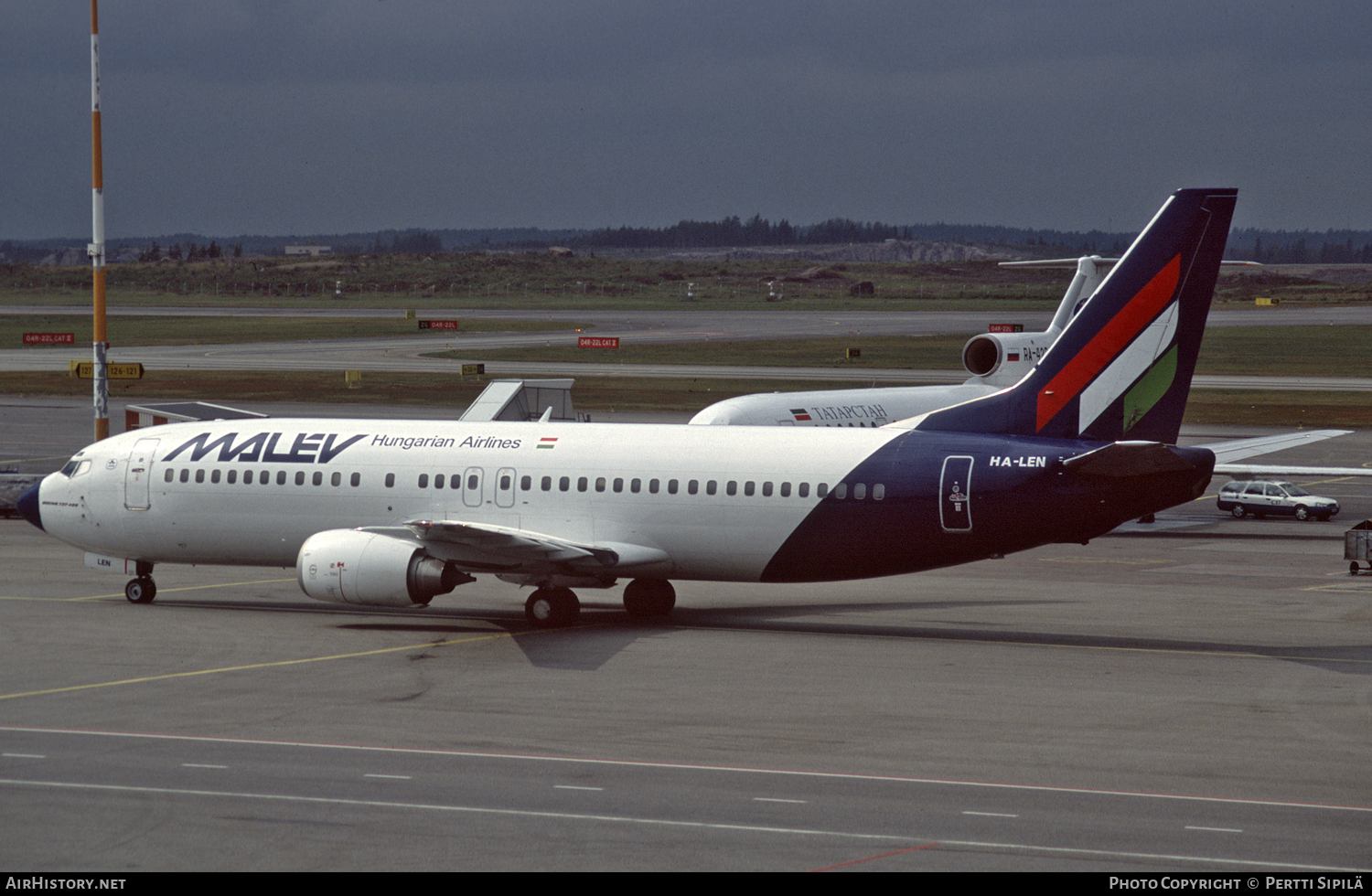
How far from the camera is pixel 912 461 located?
33406 millimetres

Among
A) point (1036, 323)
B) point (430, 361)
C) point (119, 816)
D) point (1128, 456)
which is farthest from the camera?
point (1036, 323)

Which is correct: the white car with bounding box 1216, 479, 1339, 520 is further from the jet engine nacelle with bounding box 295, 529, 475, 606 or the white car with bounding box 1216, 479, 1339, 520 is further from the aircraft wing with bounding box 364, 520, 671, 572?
the jet engine nacelle with bounding box 295, 529, 475, 606

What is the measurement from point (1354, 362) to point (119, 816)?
403ft

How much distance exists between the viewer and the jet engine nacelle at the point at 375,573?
33406mm

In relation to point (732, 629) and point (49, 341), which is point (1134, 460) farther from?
point (49, 341)

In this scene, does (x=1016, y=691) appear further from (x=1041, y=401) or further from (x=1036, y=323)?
(x=1036, y=323)

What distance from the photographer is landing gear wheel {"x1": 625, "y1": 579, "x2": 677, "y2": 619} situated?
36.3m

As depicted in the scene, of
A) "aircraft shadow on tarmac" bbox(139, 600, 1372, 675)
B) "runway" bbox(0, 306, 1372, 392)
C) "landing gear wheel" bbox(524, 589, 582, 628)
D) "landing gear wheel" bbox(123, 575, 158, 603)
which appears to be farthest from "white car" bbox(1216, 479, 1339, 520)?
"runway" bbox(0, 306, 1372, 392)

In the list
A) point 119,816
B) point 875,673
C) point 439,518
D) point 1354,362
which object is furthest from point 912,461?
point 1354,362

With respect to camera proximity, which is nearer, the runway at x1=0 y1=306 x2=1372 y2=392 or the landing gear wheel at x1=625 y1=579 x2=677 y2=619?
the landing gear wheel at x1=625 y1=579 x2=677 y2=619

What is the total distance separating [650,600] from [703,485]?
3371 millimetres

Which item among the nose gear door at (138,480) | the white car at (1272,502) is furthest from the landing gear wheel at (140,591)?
the white car at (1272,502)

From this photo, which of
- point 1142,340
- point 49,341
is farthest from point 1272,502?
point 49,341

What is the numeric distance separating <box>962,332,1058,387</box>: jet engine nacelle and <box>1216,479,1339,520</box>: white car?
8873mm
